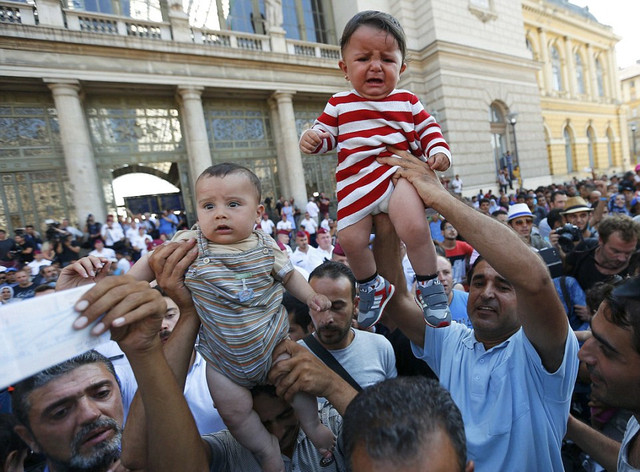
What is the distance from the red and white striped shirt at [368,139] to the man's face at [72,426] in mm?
1420

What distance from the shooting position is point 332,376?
180 centimetres

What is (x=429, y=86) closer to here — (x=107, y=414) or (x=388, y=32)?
(x=388, y=32)

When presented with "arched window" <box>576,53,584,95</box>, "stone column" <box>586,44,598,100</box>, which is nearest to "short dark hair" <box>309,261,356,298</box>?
"arched window" <box>576,53,584,95</box>

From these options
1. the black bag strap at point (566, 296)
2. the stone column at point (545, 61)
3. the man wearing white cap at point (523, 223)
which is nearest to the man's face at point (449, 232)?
the man wearing white cap at point (523, 223)

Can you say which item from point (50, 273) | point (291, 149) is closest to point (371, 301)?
point (50, 273)

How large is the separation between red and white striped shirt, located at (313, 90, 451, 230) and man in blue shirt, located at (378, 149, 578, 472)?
9cm

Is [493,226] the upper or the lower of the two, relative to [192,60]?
lower

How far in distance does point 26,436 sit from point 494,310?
2457mm

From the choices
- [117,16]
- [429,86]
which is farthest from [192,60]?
[429,86]

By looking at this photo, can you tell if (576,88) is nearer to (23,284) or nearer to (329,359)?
(329,359)

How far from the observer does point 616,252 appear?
10.8 feet

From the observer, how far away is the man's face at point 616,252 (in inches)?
128

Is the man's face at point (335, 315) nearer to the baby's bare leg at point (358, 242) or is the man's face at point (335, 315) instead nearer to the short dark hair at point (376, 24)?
the baby's bare leg at point (358, 242)

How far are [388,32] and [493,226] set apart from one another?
99 centimetres
